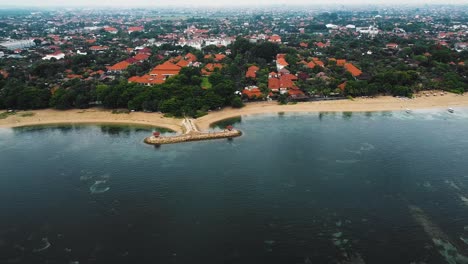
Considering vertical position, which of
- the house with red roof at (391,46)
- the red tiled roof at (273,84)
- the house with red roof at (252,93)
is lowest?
the house with red roof at (252,93)

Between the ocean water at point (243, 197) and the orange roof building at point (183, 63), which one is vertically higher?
the orange roof building at point (183, 63)

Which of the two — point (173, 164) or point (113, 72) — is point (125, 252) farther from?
point (113, 72)

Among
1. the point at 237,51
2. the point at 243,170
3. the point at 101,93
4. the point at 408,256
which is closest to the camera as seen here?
the point at 408,256

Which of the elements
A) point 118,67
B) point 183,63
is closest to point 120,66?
point 118,67

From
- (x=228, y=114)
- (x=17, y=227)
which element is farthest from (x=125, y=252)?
(x=228, y=114)

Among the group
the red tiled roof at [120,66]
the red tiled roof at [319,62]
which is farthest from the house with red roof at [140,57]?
the red tiled roof at [319,62]

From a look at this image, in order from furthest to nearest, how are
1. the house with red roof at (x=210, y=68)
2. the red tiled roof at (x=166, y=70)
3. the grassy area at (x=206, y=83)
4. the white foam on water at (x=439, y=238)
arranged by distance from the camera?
the house with red roof at (x=210, y=68) → the red tiled roof at (x=166, y=70) → the grassy area at (x=206, y=83) → the white foam on water at (x=439, y=238)

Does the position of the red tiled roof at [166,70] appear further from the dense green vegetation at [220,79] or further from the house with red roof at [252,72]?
the house with red roof at [252,72]
